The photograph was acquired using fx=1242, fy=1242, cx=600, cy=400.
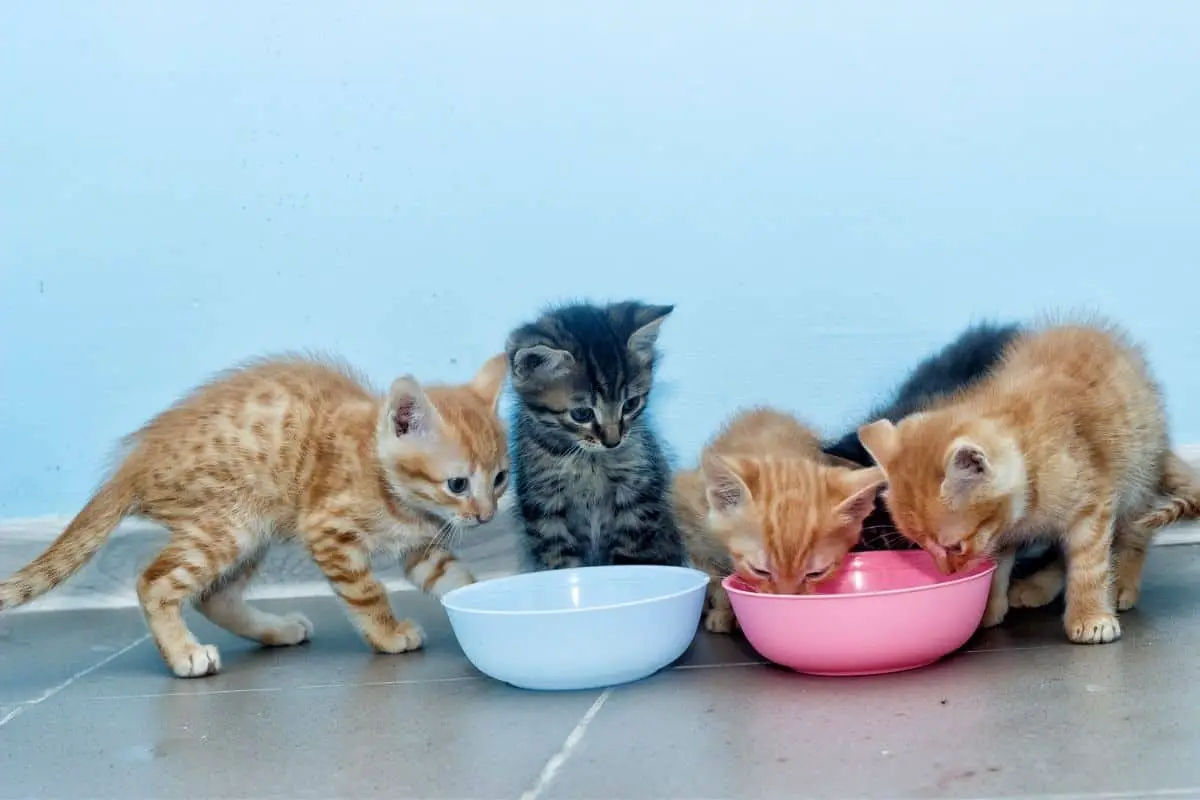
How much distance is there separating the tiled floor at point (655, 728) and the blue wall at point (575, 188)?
2.29 ft

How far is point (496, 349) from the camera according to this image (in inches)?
105

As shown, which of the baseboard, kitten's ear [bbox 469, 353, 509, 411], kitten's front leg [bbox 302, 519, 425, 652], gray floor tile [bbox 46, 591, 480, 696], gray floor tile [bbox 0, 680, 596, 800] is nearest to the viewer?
gray floor tile [bbox 0, 680, 596, 800]

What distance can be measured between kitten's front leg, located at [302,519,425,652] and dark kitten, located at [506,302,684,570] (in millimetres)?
357

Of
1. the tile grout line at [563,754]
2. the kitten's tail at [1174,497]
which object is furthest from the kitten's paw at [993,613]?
the tile grout line at [563,754]

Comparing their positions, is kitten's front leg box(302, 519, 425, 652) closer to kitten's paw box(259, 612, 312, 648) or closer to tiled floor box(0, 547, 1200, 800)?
tiled floor box(0, 547, 1200, 800)

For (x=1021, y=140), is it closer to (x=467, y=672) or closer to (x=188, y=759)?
(x=467, y=672)

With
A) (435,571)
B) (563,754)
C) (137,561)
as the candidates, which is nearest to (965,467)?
(563,754)

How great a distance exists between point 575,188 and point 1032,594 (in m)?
1.21

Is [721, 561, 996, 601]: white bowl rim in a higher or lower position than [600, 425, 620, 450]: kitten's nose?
lower

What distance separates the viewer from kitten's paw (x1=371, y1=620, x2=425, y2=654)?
2.22 metres

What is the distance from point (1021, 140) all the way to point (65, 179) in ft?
6.63

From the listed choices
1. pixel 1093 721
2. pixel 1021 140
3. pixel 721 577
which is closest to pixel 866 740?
pixel 1093 721

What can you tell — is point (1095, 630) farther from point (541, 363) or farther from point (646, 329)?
point (541, 363)

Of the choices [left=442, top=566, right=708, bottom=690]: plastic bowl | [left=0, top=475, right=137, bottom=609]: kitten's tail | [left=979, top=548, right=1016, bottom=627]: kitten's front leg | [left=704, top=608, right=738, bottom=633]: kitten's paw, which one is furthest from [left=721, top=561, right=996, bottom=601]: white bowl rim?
[left=0, top=475, right=137, bottom=609]: kitten's tail
